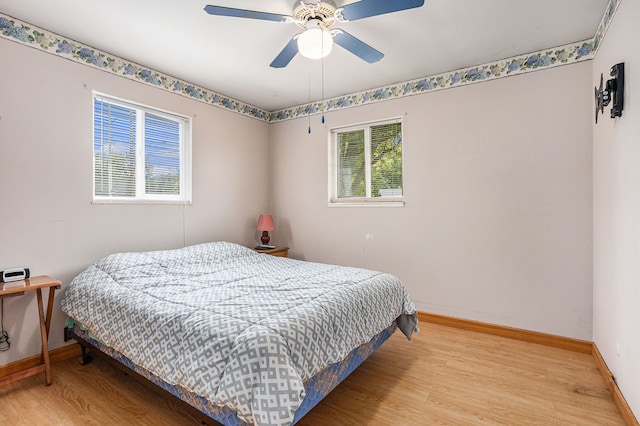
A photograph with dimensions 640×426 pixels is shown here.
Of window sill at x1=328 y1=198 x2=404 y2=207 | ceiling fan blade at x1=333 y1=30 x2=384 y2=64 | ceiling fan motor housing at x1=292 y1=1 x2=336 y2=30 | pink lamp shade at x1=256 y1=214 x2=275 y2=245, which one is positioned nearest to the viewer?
ceiling fan motor housing at x1=292 y1=1 x2=336 y2=30

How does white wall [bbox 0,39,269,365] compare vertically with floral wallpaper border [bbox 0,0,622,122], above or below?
below

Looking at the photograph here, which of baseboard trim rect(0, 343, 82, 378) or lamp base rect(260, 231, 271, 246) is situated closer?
baseboard trim rect(0, 343, 82, 378)

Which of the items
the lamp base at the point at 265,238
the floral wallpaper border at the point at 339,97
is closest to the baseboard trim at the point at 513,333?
the lamp base at the point at 265,238

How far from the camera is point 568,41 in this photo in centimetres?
260

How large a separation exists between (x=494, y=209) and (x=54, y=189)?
145 inches

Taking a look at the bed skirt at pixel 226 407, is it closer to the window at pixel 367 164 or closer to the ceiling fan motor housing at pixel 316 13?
the window at pixel 367 164

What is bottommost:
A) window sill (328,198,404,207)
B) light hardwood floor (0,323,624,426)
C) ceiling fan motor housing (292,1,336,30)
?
light hardwood floor (0,323,624,426)

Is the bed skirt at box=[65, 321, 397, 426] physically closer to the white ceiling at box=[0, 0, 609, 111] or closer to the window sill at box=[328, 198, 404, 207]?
the window sill at box=[328, 198, 404, 207]

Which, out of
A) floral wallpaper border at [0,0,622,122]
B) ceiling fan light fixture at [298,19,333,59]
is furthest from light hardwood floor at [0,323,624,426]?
floral wallpaper border at [0,0,622,122]

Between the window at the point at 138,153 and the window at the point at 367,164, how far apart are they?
1.73 m

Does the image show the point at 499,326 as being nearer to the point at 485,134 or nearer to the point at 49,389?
the point at 485,134

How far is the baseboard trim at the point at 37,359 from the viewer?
7.36 feet

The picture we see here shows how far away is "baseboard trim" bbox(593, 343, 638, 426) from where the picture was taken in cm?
170

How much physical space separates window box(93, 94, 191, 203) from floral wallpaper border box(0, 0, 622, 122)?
29 centimetres
